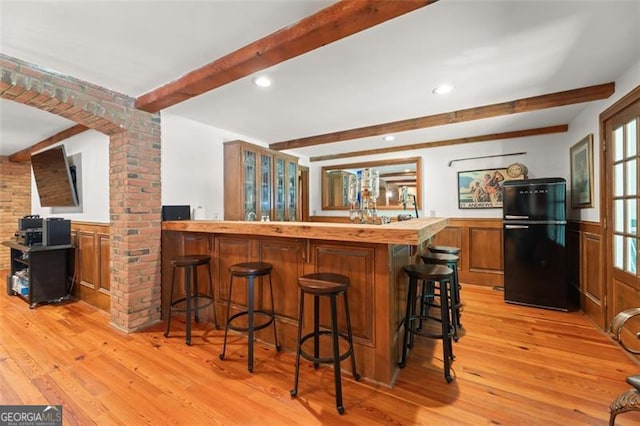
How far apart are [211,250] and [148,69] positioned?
1.73 m

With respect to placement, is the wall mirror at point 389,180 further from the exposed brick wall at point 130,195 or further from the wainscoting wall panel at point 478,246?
the exposed brick wall at point 130,195

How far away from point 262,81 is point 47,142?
4236 millimetres

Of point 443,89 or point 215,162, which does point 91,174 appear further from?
point 443,89

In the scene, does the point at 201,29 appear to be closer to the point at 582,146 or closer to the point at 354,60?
the point at 354,60

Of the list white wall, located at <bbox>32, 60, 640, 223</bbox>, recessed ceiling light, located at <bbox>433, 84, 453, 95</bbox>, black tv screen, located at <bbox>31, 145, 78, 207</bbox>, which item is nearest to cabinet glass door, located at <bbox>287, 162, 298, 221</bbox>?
white wall, located at <bbox>32, 60, 640, 223</bbox>

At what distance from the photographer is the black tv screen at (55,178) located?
3770mm

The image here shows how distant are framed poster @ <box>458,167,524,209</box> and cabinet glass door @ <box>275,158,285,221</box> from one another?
9.53 ft

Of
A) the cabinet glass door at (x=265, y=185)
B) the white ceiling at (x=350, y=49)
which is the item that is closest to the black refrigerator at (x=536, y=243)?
the white ceiling at (x=350, y=49)

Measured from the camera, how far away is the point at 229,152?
3836 millimetres

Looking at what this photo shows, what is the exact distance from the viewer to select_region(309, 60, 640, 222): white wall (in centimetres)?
304

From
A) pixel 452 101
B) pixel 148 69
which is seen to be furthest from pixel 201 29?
pixel 452 101

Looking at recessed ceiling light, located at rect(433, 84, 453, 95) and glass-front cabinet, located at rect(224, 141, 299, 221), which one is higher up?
recessed ceiling light, located at rect(433, 84, 453, 95)

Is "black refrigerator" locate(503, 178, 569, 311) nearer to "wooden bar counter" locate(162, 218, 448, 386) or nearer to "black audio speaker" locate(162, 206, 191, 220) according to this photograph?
"wooden bar counter" locate(162, 218, 448, 386)

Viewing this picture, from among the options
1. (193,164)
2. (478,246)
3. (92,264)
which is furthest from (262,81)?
(478,246)
